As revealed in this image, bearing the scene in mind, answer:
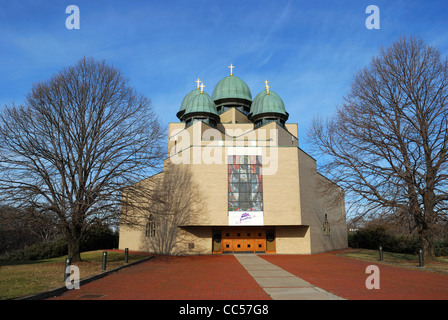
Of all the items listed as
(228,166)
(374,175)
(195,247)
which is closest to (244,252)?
(195,247)

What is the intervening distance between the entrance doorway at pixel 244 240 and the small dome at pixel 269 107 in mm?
12297

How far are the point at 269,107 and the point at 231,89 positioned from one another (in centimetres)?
682

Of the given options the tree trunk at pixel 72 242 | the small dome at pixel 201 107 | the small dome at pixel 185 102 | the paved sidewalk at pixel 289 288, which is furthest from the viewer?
the small dome at pixel 185 102

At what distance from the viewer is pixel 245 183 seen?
26.5 metres

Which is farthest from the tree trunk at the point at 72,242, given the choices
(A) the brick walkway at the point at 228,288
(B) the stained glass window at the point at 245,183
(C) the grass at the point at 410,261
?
(C) the grass at the point at 410,261

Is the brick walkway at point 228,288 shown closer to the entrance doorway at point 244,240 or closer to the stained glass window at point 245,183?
the stained glass window at point 245,183

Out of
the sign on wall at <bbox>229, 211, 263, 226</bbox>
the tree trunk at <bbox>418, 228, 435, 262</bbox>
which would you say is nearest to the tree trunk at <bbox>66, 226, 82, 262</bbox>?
the sign on wall at <bbox>229, 211, 263, 226</bbox>

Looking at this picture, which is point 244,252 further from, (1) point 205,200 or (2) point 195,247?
(1) point 205,200

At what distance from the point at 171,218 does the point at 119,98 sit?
42.6 feet

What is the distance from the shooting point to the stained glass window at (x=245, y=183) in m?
26.0

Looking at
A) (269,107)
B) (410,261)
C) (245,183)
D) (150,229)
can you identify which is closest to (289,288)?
(410,261)

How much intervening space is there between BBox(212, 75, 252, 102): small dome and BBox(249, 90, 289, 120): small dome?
146 inches

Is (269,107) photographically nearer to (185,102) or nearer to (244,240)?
(185,102)

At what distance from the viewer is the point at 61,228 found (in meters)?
16.2
